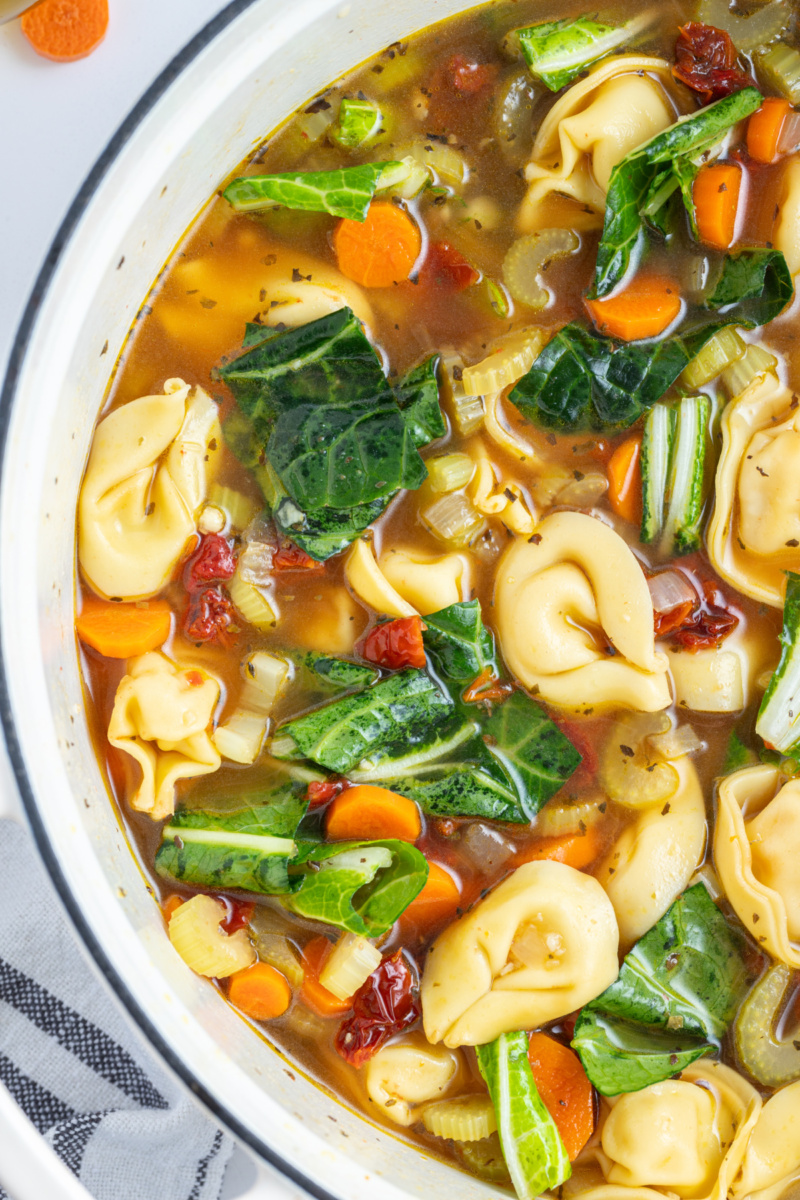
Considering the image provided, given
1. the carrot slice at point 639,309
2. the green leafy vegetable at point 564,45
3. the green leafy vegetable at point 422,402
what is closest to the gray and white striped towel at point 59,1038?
the green leafy vegetable at point 422,402

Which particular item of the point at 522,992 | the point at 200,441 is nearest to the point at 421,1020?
the point at 522,992

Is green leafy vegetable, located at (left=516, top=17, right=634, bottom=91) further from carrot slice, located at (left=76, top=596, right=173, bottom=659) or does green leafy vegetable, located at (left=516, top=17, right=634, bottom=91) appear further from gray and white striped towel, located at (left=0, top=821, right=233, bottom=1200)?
gray and white striped towel, located at (left=0, top=821, right=233, bottom=1200)

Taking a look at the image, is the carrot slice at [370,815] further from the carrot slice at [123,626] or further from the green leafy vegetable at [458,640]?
the carrot slice at [123,626]

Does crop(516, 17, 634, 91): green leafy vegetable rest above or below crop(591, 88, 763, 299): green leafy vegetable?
above

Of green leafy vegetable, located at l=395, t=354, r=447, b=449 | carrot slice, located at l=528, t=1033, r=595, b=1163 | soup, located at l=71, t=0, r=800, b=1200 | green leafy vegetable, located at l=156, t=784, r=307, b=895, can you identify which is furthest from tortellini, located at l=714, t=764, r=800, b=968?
green leafy vegetable, located at l=395, t=354, r=447, b=449

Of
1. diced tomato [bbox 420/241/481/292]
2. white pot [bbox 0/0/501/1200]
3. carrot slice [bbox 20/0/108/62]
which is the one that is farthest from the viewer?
diced tomato [bbox 420/241/481/292]

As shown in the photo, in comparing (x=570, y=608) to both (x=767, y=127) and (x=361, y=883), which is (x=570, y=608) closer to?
(x=361, y=883)
